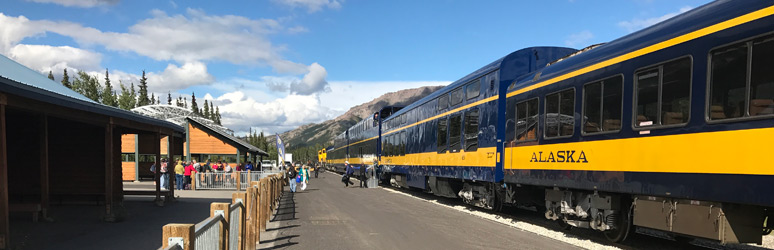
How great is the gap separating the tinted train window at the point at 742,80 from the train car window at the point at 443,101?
11453 mm

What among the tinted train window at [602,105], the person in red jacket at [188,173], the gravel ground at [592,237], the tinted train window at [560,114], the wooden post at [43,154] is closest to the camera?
the tinted train window at [602,105]

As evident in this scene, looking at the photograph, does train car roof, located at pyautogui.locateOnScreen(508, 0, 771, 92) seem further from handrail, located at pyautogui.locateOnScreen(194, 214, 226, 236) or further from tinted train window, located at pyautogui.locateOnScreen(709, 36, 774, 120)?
handrail, located at pyautogui.locateOnScreen(194, 214, 226, 236)

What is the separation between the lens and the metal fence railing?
162 inches

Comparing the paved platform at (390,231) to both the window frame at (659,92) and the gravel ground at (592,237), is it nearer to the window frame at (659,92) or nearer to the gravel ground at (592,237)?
the gravel ground at (592,237)

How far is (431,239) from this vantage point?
1034 cm

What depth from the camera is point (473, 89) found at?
51.4 ft

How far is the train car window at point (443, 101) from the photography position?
1820 cm

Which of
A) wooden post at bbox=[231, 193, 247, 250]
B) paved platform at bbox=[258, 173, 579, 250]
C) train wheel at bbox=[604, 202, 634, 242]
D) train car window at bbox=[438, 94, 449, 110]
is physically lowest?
paved platform at bbox=[258, 173, 579, 250]

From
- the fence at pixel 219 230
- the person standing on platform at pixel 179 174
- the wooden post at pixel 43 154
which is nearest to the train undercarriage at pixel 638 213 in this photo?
the fence at pixel 219 230

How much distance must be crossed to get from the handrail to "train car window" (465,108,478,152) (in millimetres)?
10474

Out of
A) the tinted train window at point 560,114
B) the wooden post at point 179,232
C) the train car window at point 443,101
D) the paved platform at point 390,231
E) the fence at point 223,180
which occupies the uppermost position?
the train car window at point 443,101

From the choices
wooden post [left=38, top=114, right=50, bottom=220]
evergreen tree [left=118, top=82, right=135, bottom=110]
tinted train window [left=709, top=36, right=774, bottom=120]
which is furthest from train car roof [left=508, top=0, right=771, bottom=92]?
evergreen tree [left=118, top=82, right=135, bottom=110]

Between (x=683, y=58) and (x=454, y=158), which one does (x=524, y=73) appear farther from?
(x=683, y=58)

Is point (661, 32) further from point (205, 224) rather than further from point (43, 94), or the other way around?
point (43, 94)
